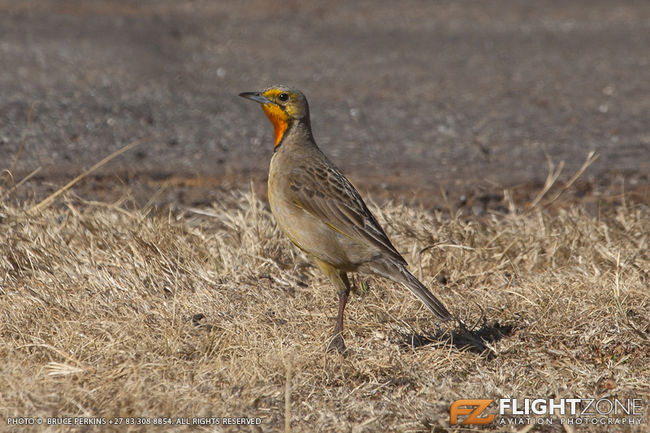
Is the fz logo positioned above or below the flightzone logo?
above

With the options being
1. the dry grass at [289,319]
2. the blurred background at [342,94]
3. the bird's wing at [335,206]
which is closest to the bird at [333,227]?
the bird's wing at [335,206]

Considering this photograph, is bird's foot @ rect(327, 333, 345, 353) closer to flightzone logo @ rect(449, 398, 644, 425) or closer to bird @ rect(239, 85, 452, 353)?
bird @ rect(239, 85, 452, 353)

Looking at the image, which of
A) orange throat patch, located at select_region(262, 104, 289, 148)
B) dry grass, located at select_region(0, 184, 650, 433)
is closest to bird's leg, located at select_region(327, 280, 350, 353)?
dry grass, located at select_region(0, 184, 650, 433)

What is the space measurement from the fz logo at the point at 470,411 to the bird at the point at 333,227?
1.92 feet

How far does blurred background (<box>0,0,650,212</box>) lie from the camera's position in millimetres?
8492

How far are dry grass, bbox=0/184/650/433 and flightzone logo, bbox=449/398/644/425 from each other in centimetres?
8

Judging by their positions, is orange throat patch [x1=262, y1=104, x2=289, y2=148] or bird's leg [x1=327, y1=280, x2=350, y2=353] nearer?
bird's leg [x1=327, y1=280, x2=350, y2=353]

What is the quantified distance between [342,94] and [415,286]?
25.9 ft

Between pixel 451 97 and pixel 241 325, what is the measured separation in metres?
8.09

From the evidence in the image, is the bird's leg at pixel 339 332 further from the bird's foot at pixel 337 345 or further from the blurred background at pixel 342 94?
the blurred background at pixel 342 94

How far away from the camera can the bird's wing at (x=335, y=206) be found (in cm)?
495

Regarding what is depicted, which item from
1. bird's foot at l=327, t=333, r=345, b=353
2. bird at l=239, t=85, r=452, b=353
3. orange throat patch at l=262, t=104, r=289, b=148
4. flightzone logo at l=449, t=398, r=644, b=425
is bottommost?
flightzone logo at l=449, t=398, r=644, b=425

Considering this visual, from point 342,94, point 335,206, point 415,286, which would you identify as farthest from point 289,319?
point 342,94

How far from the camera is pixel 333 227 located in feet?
16.4
